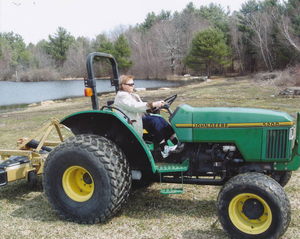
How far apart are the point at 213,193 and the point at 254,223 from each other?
1.26 metres

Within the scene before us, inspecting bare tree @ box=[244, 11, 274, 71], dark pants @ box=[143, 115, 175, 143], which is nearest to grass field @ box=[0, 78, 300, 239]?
dark pants @ box=[143, 115, 175, 143]

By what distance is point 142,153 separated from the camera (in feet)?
11.8

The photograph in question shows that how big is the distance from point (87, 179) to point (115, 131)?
645 mm

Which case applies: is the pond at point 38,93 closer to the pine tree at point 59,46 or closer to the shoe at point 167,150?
the shoe at point 167,150

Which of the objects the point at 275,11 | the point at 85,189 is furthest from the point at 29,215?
the point at 275,11

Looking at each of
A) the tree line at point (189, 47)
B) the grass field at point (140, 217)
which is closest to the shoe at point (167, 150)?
the grass field at point (140, 217)

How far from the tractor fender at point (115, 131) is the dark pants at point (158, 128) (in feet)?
0.97

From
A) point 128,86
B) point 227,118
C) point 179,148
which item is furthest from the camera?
point 128,86

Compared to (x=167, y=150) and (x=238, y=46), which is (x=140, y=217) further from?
(x=238, y=46)

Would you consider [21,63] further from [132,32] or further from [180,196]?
[180,196]

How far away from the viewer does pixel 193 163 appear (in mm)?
3570

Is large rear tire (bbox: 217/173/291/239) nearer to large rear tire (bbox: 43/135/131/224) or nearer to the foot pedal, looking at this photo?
the foot pedal

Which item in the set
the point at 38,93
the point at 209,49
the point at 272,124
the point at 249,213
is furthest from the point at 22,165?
the point at 209,49

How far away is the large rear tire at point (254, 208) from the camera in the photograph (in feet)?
9.35
